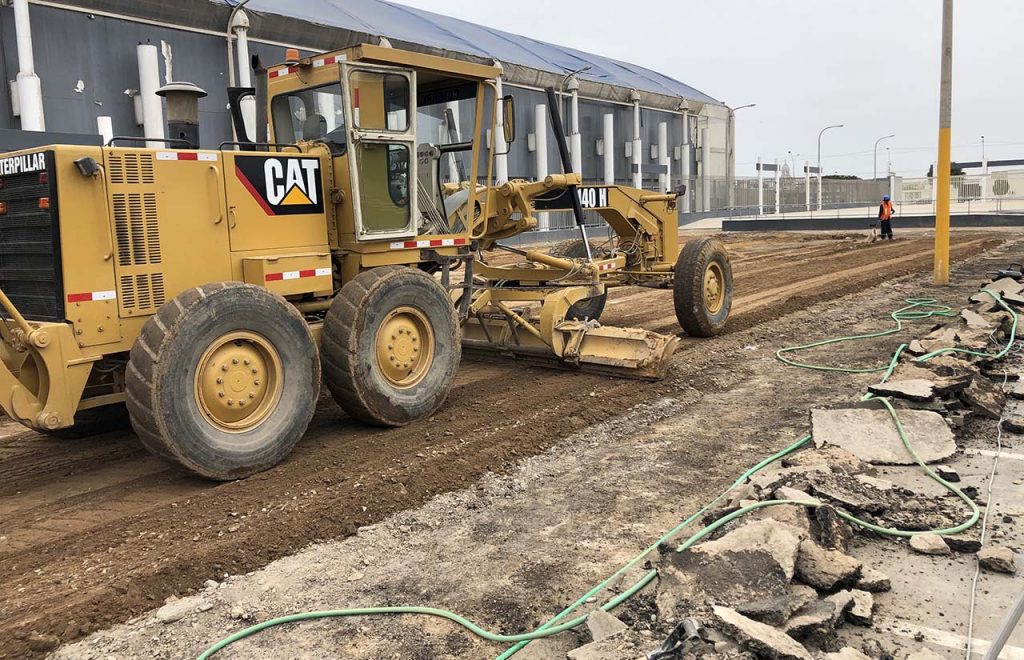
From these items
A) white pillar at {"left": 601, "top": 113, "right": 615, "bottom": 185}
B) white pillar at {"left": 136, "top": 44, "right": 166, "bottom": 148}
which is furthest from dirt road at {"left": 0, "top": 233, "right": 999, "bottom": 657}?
white pillar at {"left": 601, "top": 113, "right": 615, "bottom": 185}

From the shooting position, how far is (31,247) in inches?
215

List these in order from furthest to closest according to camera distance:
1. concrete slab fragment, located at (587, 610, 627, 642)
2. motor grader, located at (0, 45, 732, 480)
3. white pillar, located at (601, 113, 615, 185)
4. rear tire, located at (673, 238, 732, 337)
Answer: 1. white pillar, located at (601, 113, 615, 185)
2. rear tire, located at (673, 238, 732, 337)
3. motor grader, located at (0, 45, 732, 480)
4. concrete slab fragment, located at (587, 610, 627, 642)

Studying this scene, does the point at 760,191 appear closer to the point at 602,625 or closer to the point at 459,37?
the point at 459,37

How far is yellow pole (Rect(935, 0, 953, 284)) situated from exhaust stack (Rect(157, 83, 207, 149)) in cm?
1308

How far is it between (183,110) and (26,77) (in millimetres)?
13621

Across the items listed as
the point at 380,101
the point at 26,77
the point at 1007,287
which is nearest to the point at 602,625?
the point at 380,101

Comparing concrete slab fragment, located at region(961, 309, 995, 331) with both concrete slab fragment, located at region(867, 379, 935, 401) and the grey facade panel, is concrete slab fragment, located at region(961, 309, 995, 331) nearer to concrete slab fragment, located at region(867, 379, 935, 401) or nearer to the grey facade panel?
concrete slab fragment, located at region(867, 379, 935, 401)

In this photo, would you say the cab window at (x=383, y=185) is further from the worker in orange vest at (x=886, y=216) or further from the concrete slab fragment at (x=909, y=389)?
the worker in orange vest at (x=886, y=216)

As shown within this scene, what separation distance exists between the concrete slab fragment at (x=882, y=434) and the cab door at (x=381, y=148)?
12.3 feet

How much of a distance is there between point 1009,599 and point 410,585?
9.36 ft

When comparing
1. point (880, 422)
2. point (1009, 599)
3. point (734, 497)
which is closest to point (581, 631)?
point (734, 497)

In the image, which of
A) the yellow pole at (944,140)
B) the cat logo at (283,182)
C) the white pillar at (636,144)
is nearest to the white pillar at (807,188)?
the white pillar at (636,144)

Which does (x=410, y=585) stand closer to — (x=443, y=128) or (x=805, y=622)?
(x=805, y=622)

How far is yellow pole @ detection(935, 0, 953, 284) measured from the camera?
1493 centimetres
